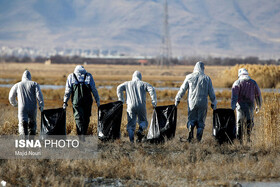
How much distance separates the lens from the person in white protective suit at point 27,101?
1137cm

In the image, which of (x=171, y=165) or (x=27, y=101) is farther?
(x=27, y=101)

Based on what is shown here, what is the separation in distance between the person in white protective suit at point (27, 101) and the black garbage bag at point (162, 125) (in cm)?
256


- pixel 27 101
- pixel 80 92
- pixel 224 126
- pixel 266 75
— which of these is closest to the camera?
pixel 27 101

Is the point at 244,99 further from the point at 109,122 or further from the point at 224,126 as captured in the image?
the point at 109,122

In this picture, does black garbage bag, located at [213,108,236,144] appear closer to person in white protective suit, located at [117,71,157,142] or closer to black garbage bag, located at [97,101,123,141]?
person in white protective suit, located at [117,71,157,142]

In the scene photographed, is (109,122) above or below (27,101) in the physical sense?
below

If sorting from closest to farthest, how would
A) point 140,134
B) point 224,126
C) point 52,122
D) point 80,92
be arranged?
point 80,92
point 52,122
point 224,126
point 140,134

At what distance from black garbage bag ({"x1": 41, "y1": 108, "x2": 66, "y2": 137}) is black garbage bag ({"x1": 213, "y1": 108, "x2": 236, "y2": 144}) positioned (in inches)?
135

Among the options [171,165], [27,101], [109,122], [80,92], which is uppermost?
[80,92]

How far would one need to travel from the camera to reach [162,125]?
12.1m

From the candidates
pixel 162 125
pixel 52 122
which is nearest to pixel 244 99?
pixel 162 125

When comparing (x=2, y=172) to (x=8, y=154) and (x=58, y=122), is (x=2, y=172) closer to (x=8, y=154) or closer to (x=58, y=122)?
(x=8, y=154)

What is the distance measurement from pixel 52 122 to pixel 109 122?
4.18 ft

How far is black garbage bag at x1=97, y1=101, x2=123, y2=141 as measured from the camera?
12047mm
